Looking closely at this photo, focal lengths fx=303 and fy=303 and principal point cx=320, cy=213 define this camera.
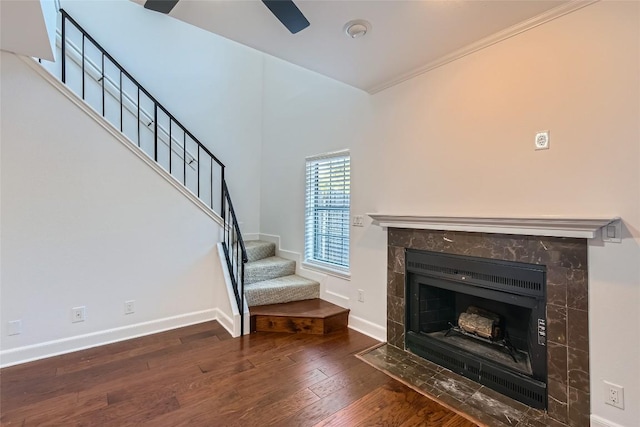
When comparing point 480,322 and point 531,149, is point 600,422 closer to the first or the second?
point 480,322

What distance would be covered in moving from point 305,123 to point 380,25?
2.21 metres

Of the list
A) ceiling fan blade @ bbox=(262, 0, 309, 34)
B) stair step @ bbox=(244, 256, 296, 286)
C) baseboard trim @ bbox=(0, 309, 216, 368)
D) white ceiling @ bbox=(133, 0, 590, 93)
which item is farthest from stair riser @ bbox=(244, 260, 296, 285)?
ceiling fan blade @ bbox=(262, 0, 309, 34)

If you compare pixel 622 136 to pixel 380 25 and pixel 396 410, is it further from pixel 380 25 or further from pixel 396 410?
pixel 396 410

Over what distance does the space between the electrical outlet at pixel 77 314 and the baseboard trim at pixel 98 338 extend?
160 mm

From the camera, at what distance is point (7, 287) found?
103 inches

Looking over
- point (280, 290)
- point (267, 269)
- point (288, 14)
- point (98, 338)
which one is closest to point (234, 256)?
point (267, 269)

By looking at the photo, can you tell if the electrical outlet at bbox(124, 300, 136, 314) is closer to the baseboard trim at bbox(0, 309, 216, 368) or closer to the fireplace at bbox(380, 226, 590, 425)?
the baseboard trim at bbox(0, 309, 216, 368)

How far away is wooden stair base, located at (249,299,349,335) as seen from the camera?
329 cm

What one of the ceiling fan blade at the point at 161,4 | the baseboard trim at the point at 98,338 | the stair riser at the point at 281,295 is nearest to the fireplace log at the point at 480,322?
the stair riser at the point at 281,295

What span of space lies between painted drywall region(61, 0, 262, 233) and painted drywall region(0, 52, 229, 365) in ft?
5.27

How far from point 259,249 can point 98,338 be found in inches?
83.0

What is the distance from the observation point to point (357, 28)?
212 centimetres

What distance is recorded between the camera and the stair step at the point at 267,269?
3.85 meters

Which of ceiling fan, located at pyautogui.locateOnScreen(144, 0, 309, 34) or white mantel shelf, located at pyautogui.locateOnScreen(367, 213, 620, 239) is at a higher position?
ceiling fan, located at pyautogui.locateOnScreen(144, 0, 309, 34)
